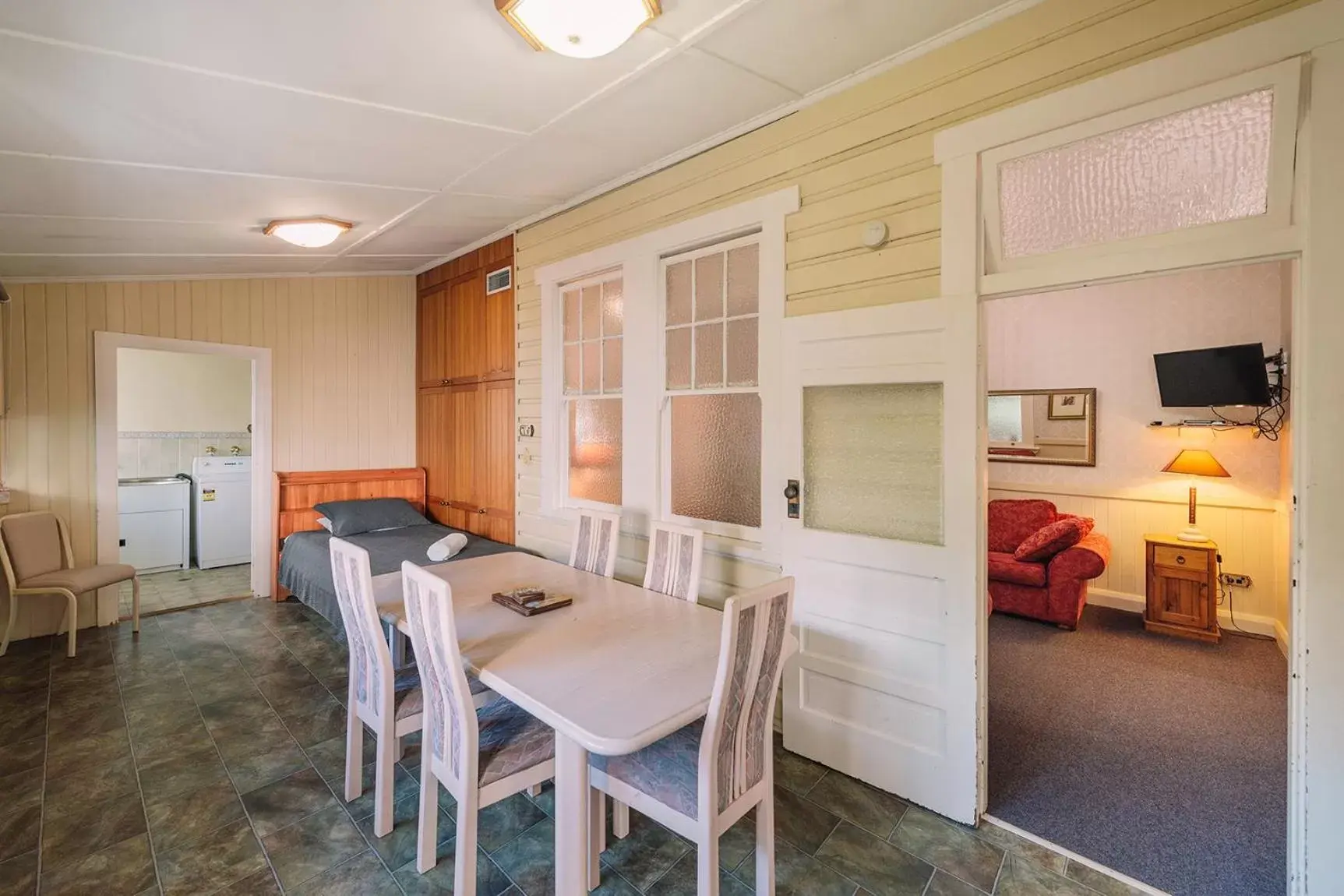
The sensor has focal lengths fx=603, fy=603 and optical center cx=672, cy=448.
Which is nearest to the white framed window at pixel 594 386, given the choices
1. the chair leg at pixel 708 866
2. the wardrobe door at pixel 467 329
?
the wardrobe door at pixel 467 329


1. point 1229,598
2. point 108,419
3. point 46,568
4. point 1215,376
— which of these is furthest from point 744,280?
point 46,568

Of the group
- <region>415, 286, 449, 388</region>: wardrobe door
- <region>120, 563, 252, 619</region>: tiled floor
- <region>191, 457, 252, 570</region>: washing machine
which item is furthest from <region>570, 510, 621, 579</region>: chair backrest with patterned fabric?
<region>191, 457, 252, 570</region>: washing machine

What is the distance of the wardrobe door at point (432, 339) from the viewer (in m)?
5.26

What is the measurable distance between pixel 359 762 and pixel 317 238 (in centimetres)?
281

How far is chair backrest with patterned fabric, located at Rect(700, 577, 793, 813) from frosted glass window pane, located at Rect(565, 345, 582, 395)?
2.53 m

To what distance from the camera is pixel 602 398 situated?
3773 millimetres

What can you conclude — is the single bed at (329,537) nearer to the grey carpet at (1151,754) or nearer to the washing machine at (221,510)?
the washing machine at (221,510)

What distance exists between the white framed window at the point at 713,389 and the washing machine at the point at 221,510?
16.5ft

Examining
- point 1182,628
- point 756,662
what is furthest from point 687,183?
point 1182,628

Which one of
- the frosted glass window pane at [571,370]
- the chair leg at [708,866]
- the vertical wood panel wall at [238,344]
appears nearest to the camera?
the chair leg at [708,866]

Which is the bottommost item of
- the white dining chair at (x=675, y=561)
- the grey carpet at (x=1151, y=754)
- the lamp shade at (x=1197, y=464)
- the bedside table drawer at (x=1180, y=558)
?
the grey carpet at (x=1151, y=754)

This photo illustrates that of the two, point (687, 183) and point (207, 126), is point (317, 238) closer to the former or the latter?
point (207, 126)

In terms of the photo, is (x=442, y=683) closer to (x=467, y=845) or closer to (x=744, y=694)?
(x=467, y=845)

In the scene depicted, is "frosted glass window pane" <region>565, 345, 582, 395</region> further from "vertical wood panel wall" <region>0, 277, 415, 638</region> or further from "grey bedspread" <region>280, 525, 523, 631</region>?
"vertical wood panel wall" <region>0, 277, 415, 638</region>
